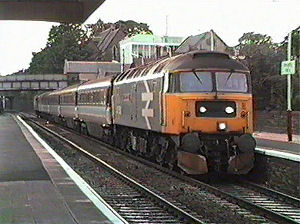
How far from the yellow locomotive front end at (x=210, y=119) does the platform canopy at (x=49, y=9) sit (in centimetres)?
285

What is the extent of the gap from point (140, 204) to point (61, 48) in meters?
108

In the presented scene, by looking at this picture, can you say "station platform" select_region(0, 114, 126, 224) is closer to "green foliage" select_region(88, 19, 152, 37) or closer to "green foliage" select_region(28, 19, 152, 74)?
"green foliage" select_region(28, 19, 152, 74)

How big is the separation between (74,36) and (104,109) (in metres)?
94.7

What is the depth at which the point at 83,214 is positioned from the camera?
880 cm

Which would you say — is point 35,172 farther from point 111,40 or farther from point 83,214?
point 111,40

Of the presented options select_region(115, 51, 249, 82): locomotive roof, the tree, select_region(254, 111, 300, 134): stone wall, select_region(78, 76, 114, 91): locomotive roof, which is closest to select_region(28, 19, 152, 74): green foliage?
the tree

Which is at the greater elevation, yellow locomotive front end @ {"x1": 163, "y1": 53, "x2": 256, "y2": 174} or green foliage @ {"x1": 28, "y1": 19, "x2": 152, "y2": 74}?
green foliage @ {"x1": 28, "y1": 19, "x2": 152, "y2": 74}

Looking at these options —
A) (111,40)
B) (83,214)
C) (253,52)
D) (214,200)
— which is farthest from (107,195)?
(111,40)

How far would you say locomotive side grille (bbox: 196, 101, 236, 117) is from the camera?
14603mm

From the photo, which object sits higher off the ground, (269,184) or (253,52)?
(253,52)

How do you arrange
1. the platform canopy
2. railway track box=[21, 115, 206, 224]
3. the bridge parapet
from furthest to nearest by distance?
the bridge parapet
the platform canopy
railway track box=[21, 115, 206, 224]

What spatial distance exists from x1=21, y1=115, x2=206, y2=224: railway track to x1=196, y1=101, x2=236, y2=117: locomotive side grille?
235cm

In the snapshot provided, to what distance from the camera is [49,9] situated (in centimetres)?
1334

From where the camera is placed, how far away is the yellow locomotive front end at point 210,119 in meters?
14.4
